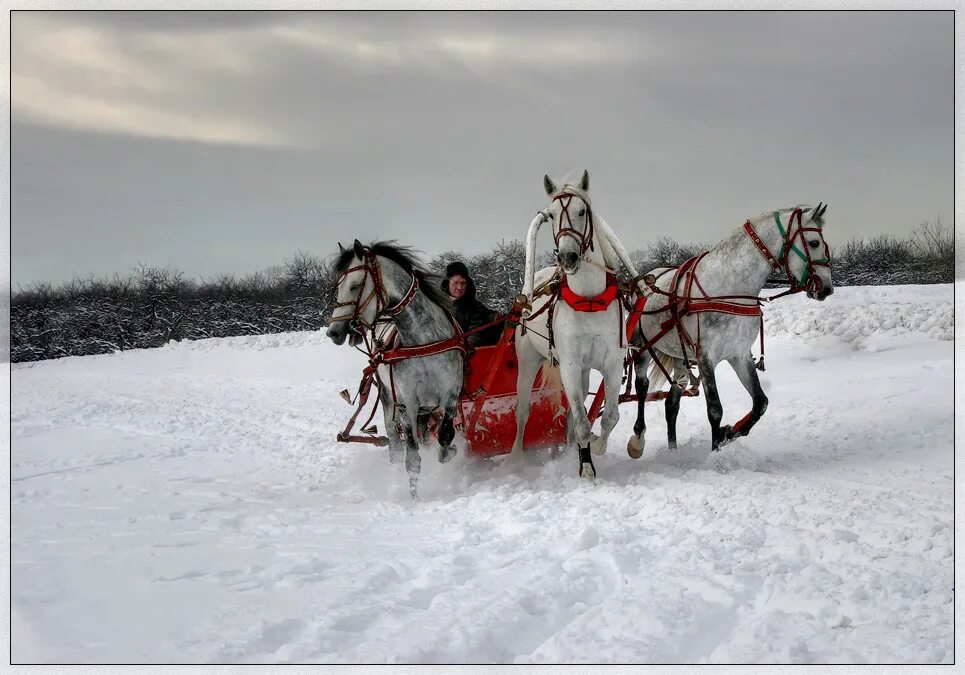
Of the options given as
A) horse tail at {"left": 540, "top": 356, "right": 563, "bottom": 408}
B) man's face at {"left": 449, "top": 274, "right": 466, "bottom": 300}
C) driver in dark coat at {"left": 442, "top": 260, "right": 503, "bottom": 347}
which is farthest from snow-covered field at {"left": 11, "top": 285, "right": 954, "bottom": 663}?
man's face at {"left": 449, "top": 274, "right": 466, "bottom": 300}

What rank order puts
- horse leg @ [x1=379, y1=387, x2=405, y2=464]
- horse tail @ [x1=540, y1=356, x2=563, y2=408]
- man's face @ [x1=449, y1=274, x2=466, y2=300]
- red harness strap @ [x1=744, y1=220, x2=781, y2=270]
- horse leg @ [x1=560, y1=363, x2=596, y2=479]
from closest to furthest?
horse leg @ [x1=560, y1=363, x2=596, y2=479], red harness strap @ [x1=744, y1=220, x2=781, y2=270], horse leg @ [x1=379, y1=387, x2=405, y2=464], horse tail @ [x1=540, y1=356, x2=563, y2=408], man's face @ [x1=449, y1=274, x2=466, y2=300]

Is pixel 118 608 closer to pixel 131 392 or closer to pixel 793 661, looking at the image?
pixel 793 661

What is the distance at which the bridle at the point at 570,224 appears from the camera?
527 cm

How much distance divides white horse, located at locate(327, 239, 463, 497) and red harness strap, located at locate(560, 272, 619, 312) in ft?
3.43

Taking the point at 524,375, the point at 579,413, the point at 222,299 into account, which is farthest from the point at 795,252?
the point at 222,299

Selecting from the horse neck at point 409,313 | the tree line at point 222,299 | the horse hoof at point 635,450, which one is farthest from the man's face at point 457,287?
the tree line at point 222,299

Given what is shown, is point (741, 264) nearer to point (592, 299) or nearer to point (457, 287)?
point (592, 299)

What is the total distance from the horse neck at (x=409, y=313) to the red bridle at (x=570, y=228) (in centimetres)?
132

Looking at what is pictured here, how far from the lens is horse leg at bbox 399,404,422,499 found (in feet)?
19.2

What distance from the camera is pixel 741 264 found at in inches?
248

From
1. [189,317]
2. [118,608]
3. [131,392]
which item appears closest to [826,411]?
[118,608]

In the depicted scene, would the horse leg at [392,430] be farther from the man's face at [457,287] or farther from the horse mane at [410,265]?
the man's face at [457,287]

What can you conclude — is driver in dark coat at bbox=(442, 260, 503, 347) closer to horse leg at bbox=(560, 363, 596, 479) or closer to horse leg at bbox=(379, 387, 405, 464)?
horse leg at bbox=(379, 387, 405, 464)

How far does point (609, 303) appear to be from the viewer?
5660mm
